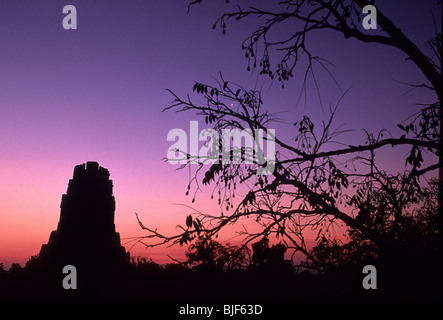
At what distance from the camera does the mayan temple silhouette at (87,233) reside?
12688 mm

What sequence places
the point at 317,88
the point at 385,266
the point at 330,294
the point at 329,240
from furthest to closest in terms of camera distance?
the point at 329,240
the point at 330,294
the point at 385,266
the point at 317,88

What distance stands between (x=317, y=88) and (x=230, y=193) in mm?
2883

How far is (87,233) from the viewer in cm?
1270

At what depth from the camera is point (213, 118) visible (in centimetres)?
732

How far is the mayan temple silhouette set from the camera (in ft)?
41.6

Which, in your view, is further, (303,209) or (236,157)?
(303,209)

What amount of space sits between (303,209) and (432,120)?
3.24 metres

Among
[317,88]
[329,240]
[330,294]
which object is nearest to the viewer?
[317,88]

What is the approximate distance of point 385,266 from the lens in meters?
7.31
